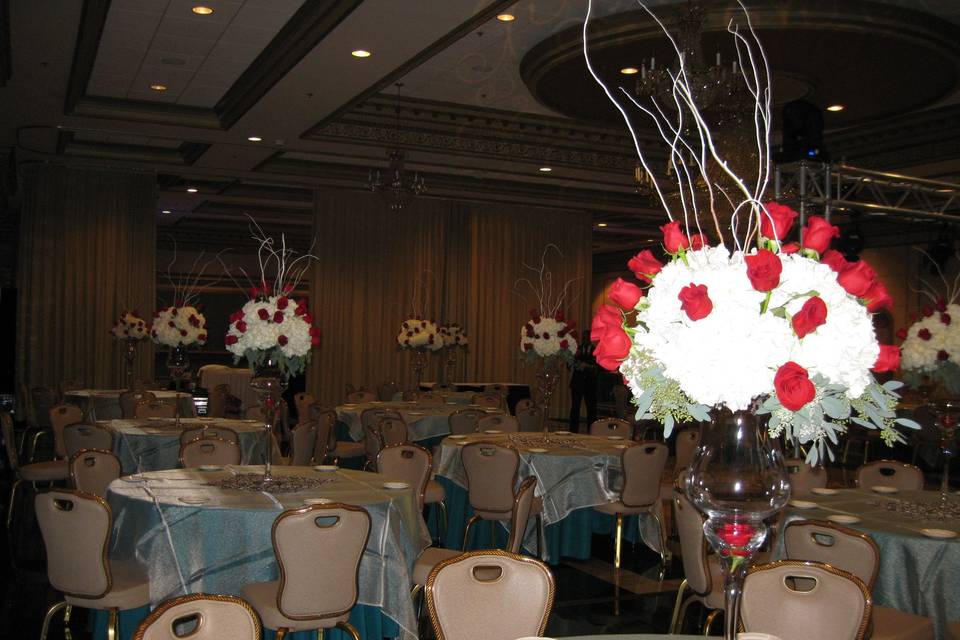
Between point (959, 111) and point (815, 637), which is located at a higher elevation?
point (959, 111)

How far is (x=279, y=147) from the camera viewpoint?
11789 millimetres

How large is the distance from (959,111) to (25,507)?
9955mm

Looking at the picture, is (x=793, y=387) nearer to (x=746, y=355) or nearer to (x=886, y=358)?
(x=746, y=355)

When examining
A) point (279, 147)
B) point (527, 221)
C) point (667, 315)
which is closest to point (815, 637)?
point (667, 315)

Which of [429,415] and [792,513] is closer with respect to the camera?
[792,513]

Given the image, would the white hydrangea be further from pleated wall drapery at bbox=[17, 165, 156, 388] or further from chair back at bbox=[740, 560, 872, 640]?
pleated wall drapery at bbox=[17, 165, 156, 388]

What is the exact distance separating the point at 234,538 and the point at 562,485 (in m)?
2.79

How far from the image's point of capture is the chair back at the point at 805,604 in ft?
9.97

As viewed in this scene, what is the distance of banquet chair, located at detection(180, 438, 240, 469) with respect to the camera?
18.8ft

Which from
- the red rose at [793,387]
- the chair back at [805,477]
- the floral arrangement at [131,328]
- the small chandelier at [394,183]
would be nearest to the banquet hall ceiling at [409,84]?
the small chandelier at [394,183]

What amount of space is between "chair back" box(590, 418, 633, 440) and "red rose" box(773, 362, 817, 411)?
20.4ft

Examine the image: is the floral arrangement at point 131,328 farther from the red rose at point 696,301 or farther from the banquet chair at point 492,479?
the red rose at point 696,301

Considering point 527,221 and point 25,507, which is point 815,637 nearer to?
point 25,507

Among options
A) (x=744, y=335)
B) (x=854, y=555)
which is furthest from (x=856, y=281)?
(x=854, y=555)
